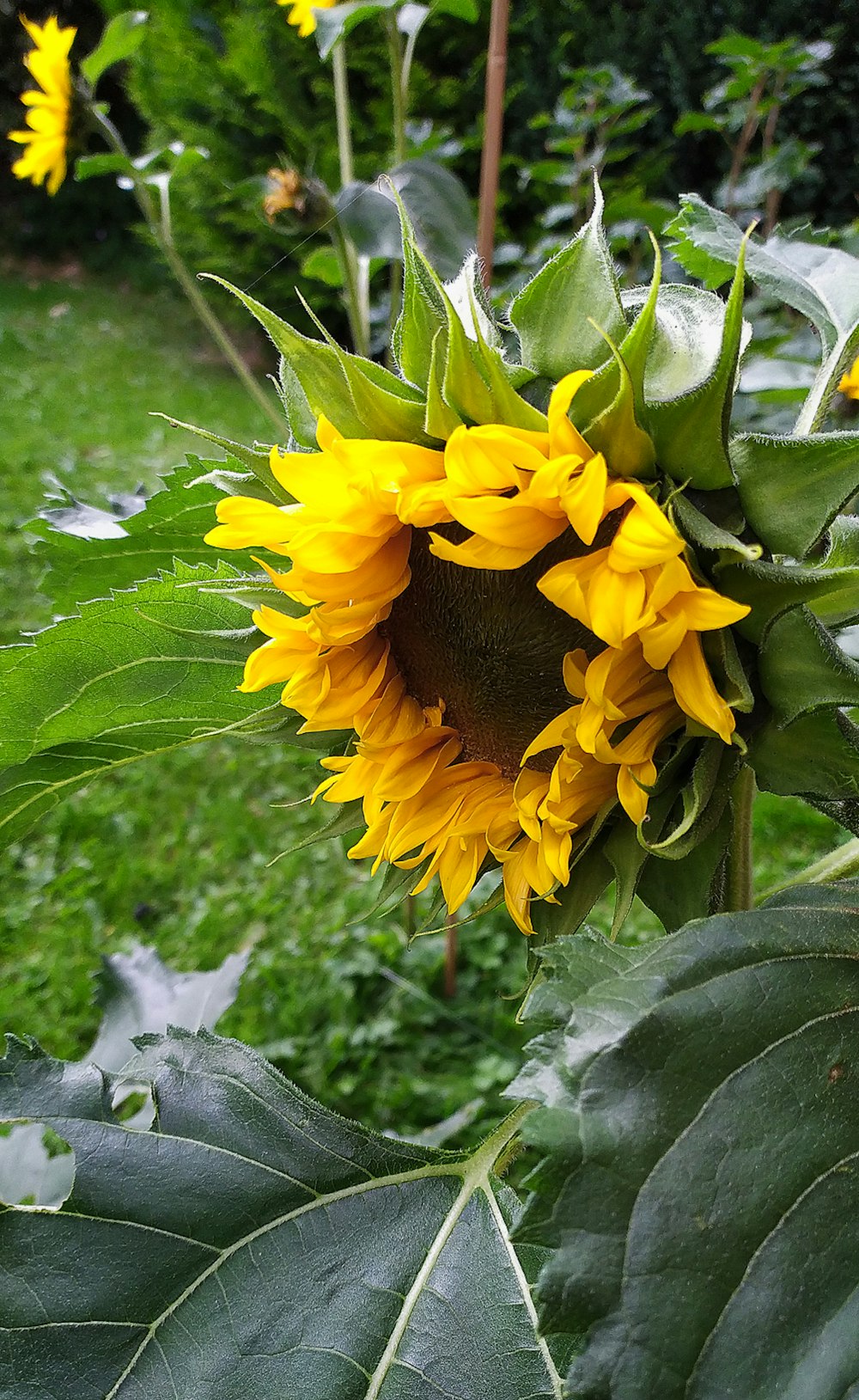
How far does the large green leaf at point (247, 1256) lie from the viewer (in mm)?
532

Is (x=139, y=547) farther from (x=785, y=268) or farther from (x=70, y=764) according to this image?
(x=785, y=268)

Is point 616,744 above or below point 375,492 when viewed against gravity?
below

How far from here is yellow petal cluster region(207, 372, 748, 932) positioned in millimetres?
450

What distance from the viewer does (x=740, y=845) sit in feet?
1.74

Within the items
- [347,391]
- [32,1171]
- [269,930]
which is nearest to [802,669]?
[347,391]

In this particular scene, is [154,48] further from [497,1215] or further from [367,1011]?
[497,1215]

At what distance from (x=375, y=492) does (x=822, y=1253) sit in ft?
1.18

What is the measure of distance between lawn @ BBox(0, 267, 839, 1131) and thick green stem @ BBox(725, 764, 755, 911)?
61 centimetres

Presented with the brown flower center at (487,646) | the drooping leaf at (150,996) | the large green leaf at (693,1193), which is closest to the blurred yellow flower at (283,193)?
the drooping leaf at (150,996)

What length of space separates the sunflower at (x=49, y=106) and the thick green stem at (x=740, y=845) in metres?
1.72

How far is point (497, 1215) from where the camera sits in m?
0.61

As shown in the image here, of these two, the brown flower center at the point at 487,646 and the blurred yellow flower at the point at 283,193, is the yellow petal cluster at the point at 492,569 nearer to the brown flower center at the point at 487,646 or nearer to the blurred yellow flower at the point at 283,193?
the brown flower center at the point at 487,646

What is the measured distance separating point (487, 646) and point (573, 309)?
0.60 ft

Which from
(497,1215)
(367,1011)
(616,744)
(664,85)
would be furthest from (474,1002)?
(664,85)
